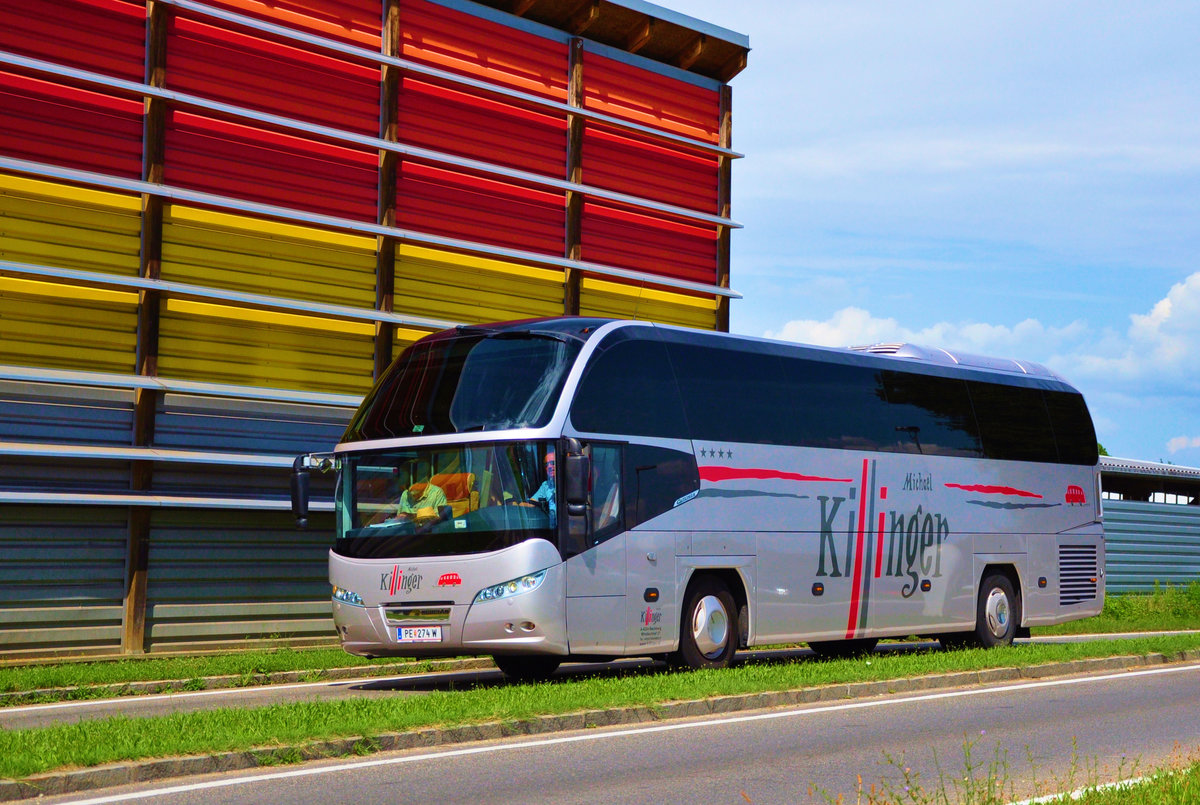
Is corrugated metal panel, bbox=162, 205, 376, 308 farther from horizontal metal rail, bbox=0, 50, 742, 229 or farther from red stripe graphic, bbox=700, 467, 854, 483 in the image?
red stripe graphic, bbox=700, 467, 854, 483

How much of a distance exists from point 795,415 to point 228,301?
8.22 m

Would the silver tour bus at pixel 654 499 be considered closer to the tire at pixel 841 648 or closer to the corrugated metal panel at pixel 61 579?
the tire at pixel 841 648

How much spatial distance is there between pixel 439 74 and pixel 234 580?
802 centimetres

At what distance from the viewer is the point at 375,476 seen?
14391 mm

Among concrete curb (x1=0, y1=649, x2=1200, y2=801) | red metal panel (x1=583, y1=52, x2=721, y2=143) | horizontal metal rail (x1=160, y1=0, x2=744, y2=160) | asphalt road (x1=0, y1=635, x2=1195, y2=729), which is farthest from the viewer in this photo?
red metal panel (x1=583, y1=52, x2=721, y2=143)

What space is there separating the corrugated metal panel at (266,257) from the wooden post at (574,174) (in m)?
3.66

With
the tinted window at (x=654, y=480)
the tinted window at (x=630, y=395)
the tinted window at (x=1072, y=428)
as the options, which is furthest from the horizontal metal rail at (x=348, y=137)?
the tinted window at (x=654, y=480)

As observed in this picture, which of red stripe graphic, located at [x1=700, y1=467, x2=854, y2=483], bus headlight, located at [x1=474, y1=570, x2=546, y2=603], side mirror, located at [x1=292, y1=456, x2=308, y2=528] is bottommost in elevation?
bus headlight, located at [x1=474, y1=570, x2=546, y2=603]

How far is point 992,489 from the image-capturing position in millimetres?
19094

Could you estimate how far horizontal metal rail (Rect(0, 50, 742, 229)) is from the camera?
18.0m

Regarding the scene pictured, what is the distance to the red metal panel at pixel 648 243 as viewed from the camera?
79.5ft

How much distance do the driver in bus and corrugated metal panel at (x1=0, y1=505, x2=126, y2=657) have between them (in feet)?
20.4

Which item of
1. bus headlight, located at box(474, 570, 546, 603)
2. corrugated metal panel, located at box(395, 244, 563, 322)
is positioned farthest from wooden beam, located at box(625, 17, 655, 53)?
bus headlight, located at box(474, 570, 546, 603)

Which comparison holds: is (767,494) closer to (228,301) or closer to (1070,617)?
(1070,617)
